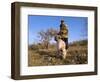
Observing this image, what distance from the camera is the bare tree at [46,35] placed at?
54.1 inches

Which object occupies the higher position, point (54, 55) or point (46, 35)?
point (46, 35)

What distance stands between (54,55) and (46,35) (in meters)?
0.12

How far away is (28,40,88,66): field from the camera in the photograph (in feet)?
4.46

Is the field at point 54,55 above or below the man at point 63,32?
below

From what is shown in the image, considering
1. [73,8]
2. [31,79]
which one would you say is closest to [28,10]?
[73,8]

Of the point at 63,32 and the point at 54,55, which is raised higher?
the point at 63,32

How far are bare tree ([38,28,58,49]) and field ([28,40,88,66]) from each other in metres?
0.02

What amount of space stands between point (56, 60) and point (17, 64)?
23 centimetres

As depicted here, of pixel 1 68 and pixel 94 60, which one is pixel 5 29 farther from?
pixel 94 60

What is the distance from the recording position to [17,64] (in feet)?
4.29

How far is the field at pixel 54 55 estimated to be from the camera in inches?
53.5

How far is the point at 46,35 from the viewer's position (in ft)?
4.54

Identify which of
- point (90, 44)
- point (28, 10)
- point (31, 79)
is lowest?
point (31, 79)

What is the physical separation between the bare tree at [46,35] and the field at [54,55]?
2 cm
